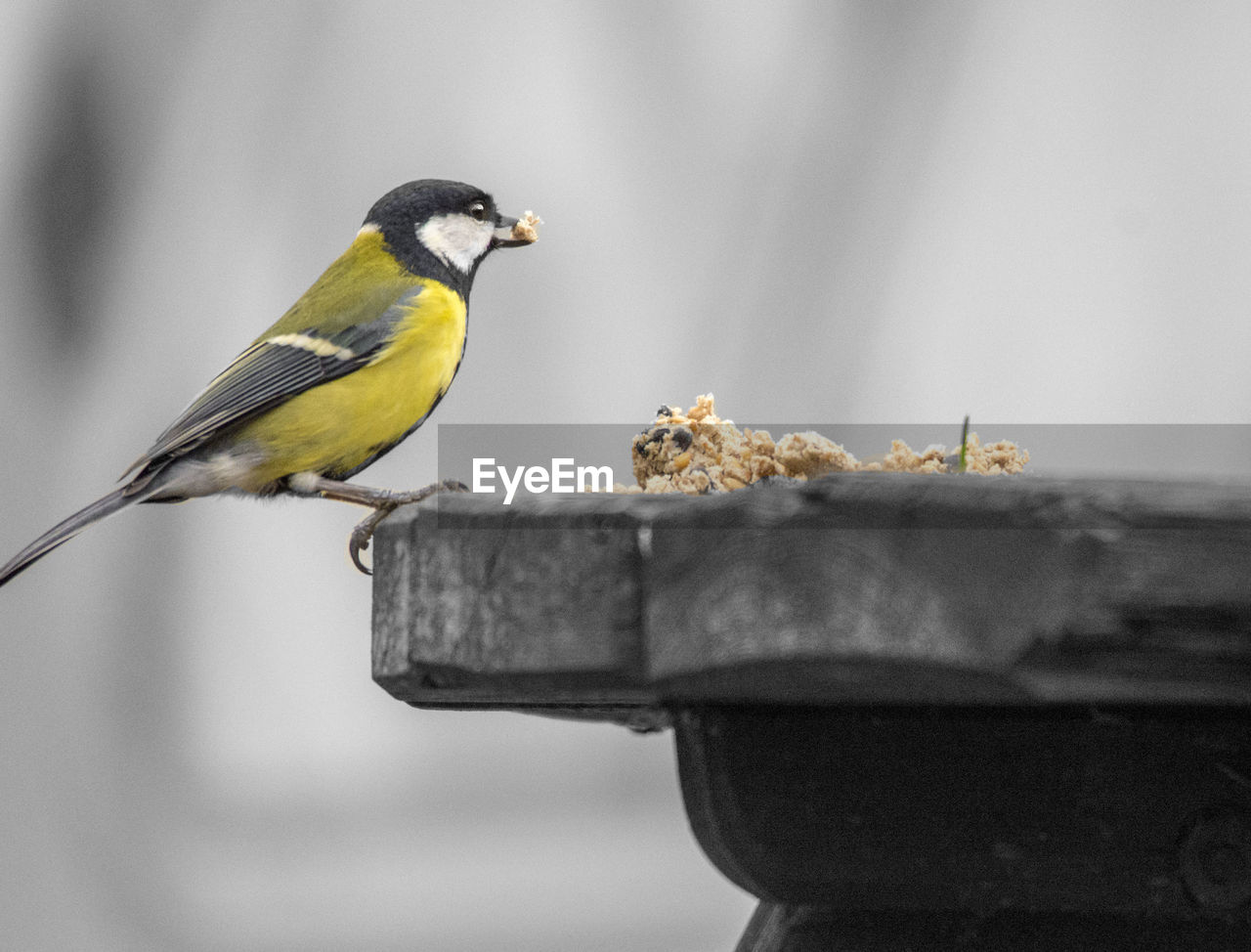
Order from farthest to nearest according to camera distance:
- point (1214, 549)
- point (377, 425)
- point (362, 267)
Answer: point (362, 267), point (377, 425), point (1214, 549)

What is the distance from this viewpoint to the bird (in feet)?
4.96

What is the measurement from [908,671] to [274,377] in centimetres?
116

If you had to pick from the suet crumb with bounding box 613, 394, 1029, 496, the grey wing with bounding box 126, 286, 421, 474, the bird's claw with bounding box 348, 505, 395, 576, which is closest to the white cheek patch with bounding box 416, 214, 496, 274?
the grey wing with bounding box 126, 286, 421, 474

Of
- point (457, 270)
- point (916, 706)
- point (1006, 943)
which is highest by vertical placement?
point (457, 270)

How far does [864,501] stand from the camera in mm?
481

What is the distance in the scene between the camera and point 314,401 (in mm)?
1513

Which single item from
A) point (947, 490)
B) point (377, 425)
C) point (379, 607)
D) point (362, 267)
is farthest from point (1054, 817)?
point (362, 267)

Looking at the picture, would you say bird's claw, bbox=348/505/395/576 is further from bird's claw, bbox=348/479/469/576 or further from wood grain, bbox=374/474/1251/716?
wood grain, bbox=374/474/1251/716

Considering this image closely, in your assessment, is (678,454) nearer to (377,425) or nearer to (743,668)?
(743,668)

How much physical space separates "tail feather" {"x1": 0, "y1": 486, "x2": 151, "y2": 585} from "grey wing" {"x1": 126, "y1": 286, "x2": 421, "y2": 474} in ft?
0.15

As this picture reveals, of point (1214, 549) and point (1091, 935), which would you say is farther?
point (1091, 935)

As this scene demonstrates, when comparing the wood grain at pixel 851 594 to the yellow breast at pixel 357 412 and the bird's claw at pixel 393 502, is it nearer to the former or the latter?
the bird's claw at pixel 393 502

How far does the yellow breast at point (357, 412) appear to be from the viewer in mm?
1510

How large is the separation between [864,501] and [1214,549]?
0.36ft
